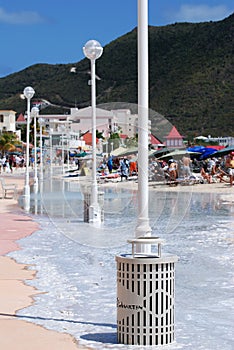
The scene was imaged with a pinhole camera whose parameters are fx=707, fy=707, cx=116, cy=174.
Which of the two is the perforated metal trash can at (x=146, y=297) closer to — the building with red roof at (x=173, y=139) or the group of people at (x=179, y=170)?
the building with red roof at (x=173, y=139)

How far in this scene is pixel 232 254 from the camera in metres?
10.1

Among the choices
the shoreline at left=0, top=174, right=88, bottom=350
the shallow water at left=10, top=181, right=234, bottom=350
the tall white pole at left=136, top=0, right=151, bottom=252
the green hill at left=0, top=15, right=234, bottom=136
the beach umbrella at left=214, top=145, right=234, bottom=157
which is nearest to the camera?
the shoreline at left=0, top=174, right=88, bottom=350

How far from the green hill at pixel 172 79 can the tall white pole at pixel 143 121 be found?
312ft

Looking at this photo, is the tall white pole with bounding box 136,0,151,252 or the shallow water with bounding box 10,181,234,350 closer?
the tall white pole with bounding box 136,0,151,252

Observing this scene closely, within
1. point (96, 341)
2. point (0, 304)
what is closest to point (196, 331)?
point (96, 341)

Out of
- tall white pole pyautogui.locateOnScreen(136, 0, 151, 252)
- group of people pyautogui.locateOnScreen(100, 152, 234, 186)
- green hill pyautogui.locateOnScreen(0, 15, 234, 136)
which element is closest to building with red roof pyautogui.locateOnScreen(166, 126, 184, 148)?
tall white pole pyautogui.locateOnScreen(136, 0, 151, 252)

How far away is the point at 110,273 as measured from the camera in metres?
8.77

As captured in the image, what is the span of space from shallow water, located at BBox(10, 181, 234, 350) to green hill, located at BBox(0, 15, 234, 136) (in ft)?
285

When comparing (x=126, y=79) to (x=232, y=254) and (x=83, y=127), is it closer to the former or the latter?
(x=83, y=127)

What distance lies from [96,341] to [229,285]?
108 inches

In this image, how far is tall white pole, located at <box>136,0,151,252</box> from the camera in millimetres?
5840

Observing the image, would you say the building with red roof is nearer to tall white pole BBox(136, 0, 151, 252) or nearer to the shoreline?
the shoreline

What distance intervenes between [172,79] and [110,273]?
117 m

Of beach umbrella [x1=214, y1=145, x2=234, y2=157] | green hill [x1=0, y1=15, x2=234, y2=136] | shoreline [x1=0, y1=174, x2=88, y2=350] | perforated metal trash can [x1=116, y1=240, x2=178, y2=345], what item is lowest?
shoreline [x1=0, y1=174, x2=88, y2=350]
